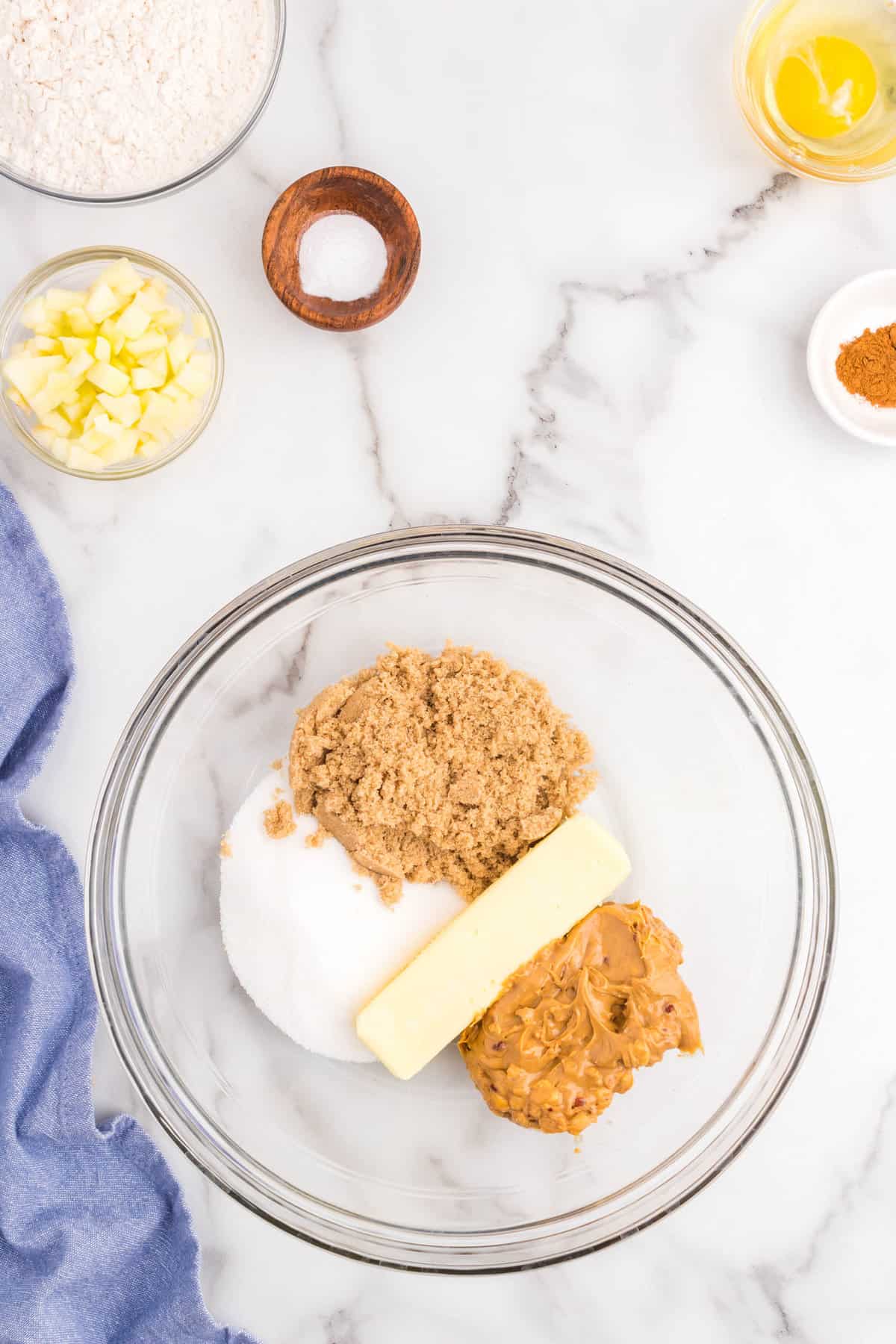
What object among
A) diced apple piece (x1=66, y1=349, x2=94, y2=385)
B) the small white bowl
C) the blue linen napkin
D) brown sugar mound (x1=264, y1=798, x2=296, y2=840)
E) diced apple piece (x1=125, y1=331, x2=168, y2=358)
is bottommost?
the blue linen napkin

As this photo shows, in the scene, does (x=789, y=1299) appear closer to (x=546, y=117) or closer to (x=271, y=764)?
(x=271, y=764)

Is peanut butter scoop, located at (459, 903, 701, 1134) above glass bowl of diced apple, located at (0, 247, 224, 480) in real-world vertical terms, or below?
below

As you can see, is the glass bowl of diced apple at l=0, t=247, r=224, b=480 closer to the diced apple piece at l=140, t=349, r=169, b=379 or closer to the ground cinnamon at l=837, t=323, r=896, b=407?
the diced apple piece at l=140, t=349, r=169, b=379

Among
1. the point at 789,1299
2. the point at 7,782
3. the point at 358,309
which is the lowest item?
the point at 7,782

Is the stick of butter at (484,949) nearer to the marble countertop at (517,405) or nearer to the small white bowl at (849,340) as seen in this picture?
the marble countertop at (517,405)

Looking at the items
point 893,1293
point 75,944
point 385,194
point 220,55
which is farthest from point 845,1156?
point 220,55

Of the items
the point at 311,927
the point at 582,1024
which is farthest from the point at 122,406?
the point at 582,1024

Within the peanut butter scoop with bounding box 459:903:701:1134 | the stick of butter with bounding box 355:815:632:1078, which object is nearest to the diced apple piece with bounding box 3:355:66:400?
the stick of butter with bounding box 355:815:632:1078
